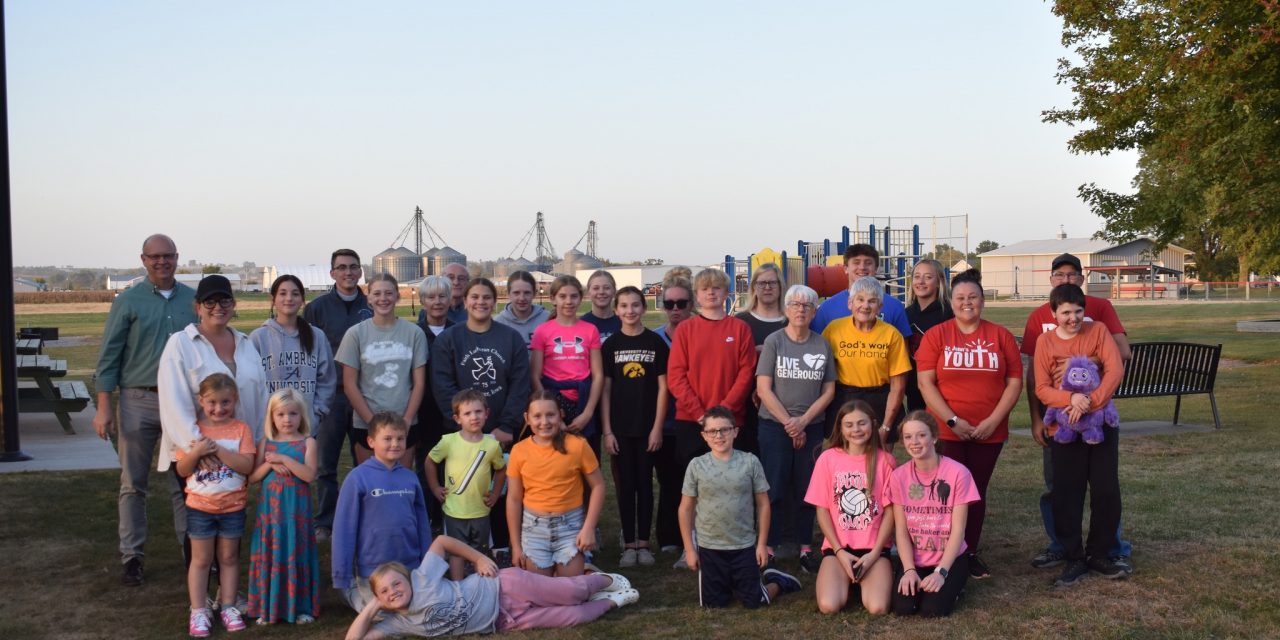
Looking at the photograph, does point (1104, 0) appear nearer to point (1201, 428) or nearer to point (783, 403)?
point (1201, 428)

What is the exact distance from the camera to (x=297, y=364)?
605 centimetres

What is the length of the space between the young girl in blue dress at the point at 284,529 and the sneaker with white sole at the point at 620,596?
133cm

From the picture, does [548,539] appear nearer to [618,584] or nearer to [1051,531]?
[618,584]

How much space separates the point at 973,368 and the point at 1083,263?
261 feet

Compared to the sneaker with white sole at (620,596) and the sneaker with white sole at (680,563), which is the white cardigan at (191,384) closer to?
the sneaker with white sole at (620,596)

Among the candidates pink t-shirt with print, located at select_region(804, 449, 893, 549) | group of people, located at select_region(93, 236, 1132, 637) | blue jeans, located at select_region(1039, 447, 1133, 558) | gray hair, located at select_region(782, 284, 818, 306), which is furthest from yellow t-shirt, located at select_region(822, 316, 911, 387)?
blue jeans, located at select_region(1039, 447, 1133, 558)

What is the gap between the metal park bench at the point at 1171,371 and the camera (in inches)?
395

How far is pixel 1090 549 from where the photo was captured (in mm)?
5457

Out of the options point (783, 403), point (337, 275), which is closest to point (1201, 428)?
point (783, 403)

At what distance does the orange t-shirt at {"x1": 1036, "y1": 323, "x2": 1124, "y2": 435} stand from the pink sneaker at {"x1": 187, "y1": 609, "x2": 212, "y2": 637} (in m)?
4.21

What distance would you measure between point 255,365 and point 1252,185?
1158cm

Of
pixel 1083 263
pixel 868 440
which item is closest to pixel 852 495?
pixel 868 440

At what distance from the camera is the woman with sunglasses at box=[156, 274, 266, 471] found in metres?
5.09

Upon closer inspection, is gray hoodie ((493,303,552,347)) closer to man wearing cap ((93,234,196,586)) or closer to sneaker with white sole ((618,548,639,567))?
sneaker with white sole ((618,548,639,567))
